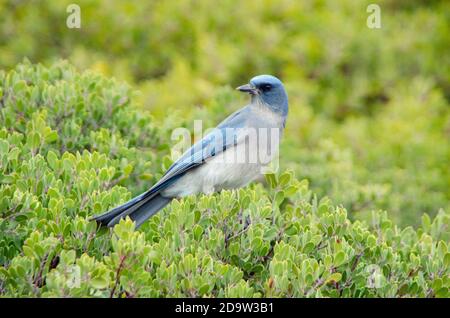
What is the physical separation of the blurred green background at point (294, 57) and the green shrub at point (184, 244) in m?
3.29

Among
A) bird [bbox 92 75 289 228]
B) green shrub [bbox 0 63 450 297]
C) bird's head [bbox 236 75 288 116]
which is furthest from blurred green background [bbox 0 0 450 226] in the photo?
green shrub [bbox 0 63 450 297]

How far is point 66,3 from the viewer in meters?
8.85

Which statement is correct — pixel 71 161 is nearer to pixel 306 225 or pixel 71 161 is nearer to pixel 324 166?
pixel 306 225

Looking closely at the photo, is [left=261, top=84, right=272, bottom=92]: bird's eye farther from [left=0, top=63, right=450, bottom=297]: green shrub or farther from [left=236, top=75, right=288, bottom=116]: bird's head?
[left=0, top=63, right=450, bottom=297]: green shrub

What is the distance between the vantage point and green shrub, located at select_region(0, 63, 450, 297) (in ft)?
10.2

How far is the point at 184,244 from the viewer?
3418 millimetres

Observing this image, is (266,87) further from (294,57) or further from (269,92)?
(294,57)

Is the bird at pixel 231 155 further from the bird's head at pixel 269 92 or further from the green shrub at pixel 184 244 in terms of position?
the green shrub at pixel 184 244

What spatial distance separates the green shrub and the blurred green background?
3.29m

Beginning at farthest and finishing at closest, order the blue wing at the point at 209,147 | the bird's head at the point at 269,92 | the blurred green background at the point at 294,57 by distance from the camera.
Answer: the blurred green background at the point at 294,57 < the bird's head at the point at 269,92 < the blue wing at the point at 209,147

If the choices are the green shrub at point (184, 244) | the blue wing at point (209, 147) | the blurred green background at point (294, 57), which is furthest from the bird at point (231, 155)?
the blurred green background at point (294, 57)

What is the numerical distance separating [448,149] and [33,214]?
16.7 feet

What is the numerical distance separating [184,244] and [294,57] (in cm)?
559

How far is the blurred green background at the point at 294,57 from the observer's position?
25.5ft
